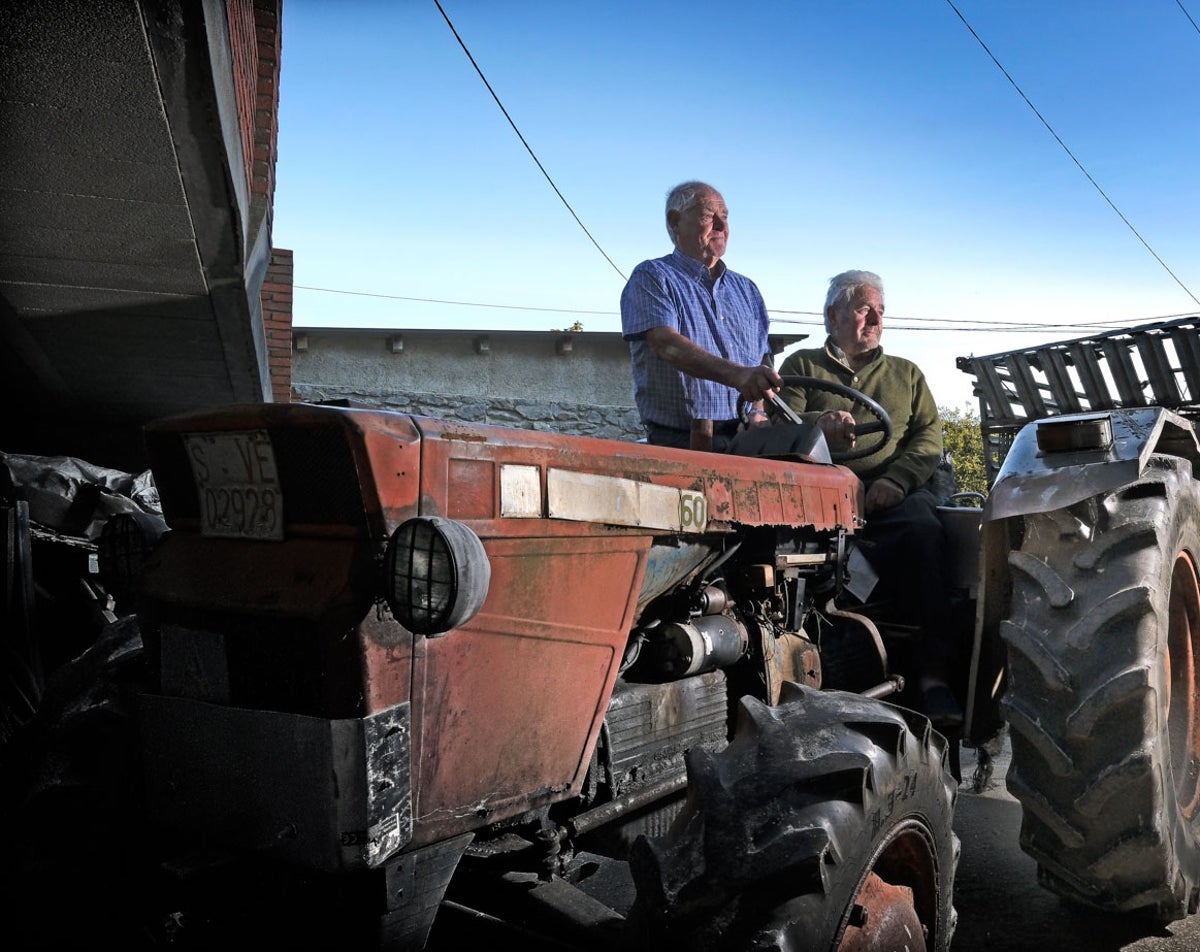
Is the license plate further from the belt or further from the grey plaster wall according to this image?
the grey plaster wall

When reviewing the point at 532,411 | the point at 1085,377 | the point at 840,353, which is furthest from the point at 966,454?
the point at 840,353

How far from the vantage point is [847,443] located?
334 centimetres

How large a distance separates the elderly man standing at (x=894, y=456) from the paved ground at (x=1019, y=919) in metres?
0.52

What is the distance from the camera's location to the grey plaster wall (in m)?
16.4

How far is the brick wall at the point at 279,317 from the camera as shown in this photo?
898 cm

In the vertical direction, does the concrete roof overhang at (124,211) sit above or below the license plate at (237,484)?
above

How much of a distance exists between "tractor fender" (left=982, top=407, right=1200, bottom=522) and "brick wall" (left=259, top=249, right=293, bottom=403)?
7.24m

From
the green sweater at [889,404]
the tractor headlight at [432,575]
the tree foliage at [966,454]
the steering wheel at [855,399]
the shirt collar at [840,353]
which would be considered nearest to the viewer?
the tractor headlight at [432,575]

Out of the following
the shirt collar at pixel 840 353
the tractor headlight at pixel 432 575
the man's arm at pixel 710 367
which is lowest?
the tractor headlight at pixel 432 575

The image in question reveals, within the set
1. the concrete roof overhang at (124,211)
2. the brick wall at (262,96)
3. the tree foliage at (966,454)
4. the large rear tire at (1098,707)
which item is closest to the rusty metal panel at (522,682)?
the large rear tire at (1098,707)

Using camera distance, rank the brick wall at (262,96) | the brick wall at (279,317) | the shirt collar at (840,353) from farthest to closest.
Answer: the brick wall at (279,317)
the brick wall at (262,96)
the shirt collar at (840,353)

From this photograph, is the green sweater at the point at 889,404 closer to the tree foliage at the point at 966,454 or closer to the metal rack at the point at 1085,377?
the metal rack at the point at 1085,377

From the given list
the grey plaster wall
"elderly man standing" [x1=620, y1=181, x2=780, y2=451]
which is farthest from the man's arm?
the grey plaster wall

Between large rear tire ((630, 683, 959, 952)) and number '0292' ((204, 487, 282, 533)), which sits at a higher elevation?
number '0292' ((204, 487, 282, 533))
